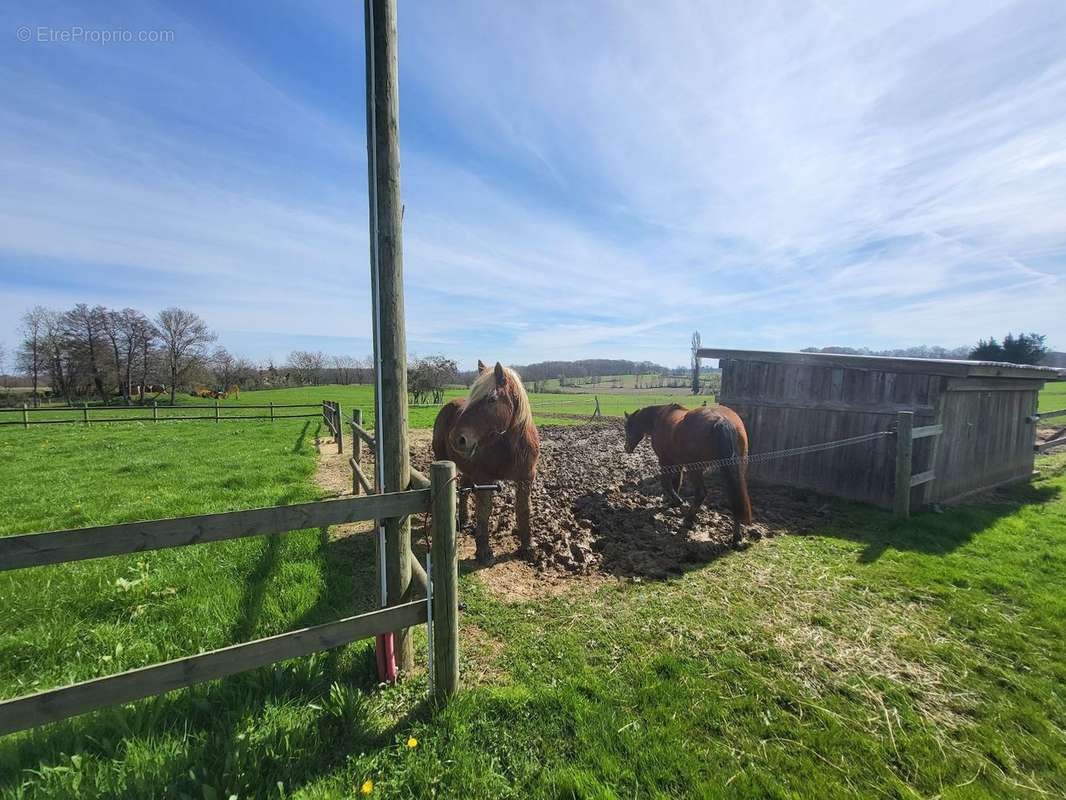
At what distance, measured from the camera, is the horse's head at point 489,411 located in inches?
168

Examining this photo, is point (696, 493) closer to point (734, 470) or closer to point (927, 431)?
point (734, 470)

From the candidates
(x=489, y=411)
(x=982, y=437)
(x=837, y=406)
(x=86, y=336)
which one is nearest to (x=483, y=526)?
(x=489, y=411)

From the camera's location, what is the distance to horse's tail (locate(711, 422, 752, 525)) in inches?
221

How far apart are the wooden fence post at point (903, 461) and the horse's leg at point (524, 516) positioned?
5973 mm

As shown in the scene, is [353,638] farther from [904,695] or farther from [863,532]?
[863,532]

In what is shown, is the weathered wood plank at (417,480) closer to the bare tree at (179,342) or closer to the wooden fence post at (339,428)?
the wooden fence post at (339,428)

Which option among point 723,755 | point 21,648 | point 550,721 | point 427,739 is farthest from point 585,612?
point 21,648

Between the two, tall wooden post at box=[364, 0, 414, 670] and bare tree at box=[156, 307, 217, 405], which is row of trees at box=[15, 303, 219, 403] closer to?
bare tree at box=[156, 307, 217, 405]

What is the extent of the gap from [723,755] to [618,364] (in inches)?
3278

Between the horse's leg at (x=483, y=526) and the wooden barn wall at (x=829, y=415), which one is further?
the wooden barn wall at (x=829, y=415)

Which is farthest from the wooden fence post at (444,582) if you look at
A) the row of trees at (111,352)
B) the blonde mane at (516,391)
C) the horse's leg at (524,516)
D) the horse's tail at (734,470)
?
the row of trees at (111,352)

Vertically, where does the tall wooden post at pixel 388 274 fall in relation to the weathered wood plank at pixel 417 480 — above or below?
above

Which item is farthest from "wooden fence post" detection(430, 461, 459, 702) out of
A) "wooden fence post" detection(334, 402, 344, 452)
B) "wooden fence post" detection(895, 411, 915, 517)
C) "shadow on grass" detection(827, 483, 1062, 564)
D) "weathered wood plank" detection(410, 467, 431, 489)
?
"wooden fence post" detection(334, 402, 344, 452)

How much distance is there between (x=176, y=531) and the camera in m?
1.97
